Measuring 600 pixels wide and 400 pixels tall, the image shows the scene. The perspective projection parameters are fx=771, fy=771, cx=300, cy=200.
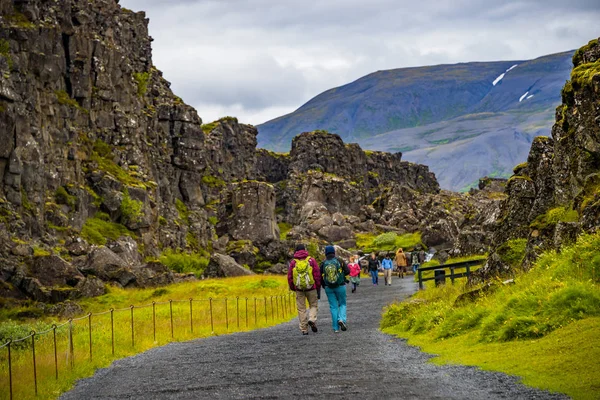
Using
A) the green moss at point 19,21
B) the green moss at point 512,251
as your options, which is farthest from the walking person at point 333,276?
the green moss at point 19,21

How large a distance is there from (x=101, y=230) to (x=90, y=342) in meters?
64.9

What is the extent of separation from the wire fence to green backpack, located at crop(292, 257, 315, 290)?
5083 millimetres

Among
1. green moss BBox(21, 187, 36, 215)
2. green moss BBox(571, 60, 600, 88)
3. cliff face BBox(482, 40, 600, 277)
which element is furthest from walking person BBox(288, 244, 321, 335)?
green moss BBox(21, 187, 36, 215)

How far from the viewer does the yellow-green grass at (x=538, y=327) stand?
12.4 meters

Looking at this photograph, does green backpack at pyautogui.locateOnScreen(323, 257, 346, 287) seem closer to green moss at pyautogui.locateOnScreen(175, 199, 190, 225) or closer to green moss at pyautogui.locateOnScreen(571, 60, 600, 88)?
green moss at pyautogui.locateOnScreen(571, 60, 600, 88)

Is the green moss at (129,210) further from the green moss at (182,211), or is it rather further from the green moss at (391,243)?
the green moss at (391,243)

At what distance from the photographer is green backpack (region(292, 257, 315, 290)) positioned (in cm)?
2248

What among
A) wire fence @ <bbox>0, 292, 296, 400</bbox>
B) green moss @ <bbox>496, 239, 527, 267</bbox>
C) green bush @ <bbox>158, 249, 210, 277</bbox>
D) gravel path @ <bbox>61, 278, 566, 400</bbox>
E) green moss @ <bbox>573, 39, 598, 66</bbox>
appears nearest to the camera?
gravel path @ <bbox>61, 278, 566, 400</bbox>

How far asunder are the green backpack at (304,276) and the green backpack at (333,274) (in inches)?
19.5

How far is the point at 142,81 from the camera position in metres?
119

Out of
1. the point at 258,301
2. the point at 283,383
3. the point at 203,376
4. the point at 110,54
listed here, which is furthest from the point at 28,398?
the point at 110,54

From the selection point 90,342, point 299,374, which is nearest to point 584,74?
point 299,374

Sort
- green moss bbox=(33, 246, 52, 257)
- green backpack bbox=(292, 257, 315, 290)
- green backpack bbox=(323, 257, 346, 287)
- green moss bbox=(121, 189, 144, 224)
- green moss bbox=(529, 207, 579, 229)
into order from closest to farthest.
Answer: green backpack bbox=(292, 257, 315, 290) → green backpack bbox=(323, 257, 346, 287) → green moss bbox=(529, 207, 579, 229) → green moss bbox=(33, 246, 52, 257) → green moss bbox=(121, 189, 144, 224)

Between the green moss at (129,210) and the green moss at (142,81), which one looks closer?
the green moss at (129,210)
